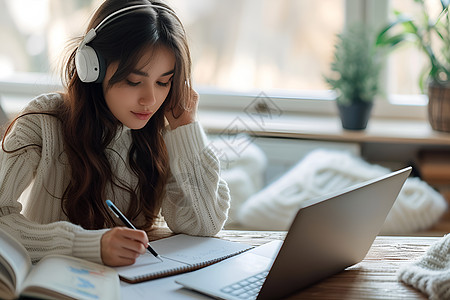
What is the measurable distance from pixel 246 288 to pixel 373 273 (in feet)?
0.85

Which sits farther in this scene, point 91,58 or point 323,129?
point 323,129

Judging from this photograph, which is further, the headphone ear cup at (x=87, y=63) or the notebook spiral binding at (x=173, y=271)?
the headphone ear cup at (x=87, y=63)

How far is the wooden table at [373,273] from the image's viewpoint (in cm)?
107

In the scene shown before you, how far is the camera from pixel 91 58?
1.27 meters

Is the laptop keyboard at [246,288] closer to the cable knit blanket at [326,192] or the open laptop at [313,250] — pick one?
the open laptop at [313,250]

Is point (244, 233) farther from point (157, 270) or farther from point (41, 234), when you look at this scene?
point (41, 234)

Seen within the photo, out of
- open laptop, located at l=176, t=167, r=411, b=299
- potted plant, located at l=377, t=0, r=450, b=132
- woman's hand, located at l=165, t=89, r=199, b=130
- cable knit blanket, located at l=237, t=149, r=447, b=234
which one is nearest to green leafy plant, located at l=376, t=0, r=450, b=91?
potted plant, located at l=377, t=0, r=450, b=132

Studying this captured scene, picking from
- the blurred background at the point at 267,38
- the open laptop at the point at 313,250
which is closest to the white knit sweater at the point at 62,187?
the open laptop at the point at 313,250

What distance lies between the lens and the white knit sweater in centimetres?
118

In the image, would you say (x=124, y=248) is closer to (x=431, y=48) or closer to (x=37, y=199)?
(x=37, y=199)

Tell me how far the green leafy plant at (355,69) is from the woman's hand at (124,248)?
181 centimetres

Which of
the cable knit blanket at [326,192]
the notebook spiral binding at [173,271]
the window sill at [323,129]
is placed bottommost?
the cable knit blanket at [326,192]

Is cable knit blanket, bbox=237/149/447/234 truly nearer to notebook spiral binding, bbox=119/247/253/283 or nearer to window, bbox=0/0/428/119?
window, bbox=0/0/428/119

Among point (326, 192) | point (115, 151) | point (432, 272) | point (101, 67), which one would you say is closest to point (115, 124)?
point (115, 151)
